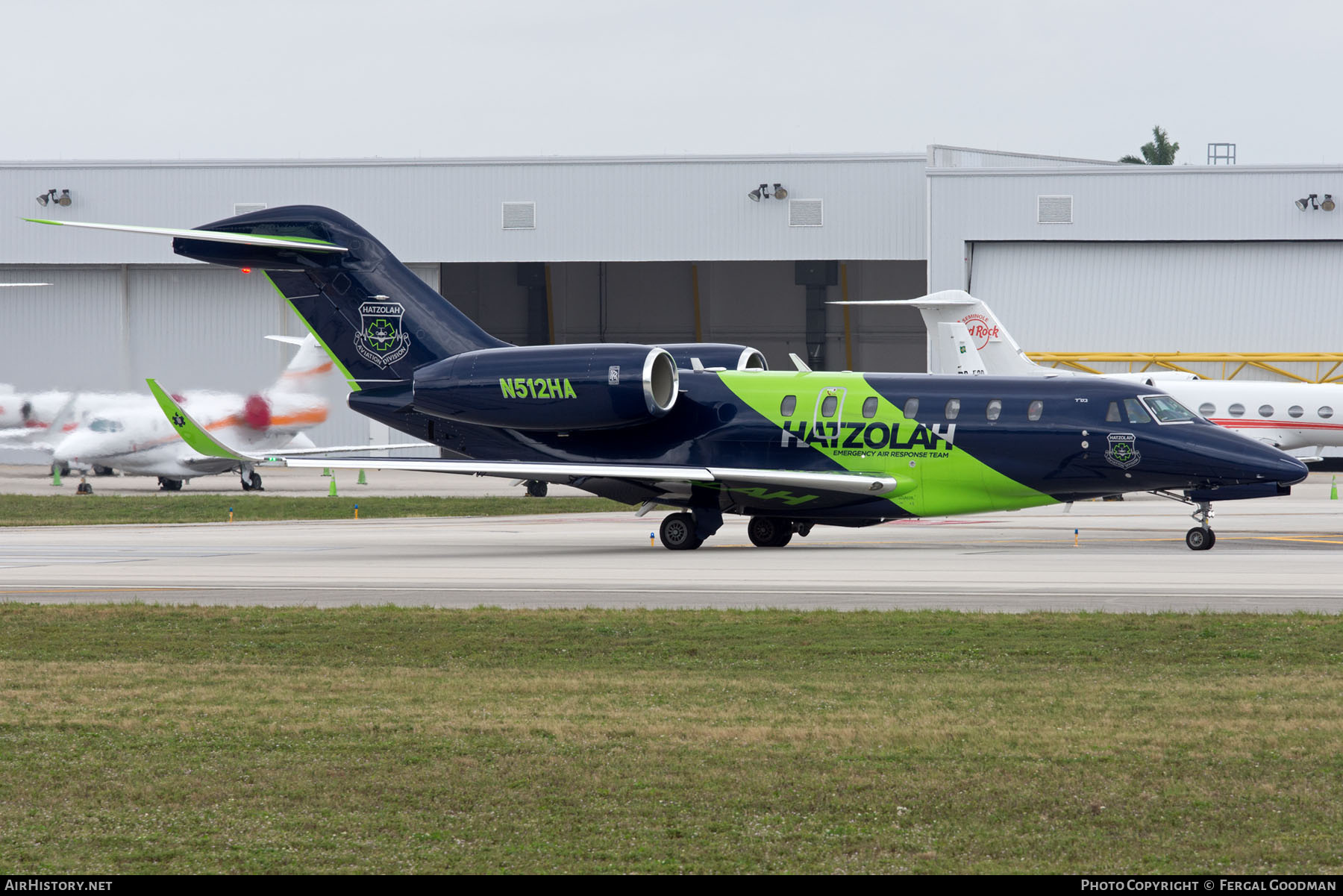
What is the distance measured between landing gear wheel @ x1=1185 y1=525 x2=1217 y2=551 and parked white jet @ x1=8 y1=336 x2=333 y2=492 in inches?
1117

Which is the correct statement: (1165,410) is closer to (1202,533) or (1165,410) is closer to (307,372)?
(1202,533)

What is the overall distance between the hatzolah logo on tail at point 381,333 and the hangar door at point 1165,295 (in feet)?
116

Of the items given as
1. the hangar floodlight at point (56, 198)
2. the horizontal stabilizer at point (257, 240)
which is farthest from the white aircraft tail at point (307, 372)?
the hangar floodlight at point (56, 198)

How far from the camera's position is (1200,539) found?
2378 cm

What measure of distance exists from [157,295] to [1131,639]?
55.3 m

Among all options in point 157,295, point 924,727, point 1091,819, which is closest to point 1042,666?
point 924,727

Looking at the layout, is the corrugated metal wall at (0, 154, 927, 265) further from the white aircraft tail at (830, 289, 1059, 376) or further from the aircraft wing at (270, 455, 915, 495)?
the aircraft wing at (270, 455, 915, 495)

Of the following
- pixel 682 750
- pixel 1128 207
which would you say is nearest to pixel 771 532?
pixel 682 750

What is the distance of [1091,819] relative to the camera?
24.2 ft

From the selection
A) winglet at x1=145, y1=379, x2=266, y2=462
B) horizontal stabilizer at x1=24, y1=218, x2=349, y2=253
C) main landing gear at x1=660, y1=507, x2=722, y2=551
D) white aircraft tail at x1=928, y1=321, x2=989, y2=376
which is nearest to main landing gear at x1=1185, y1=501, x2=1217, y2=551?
main landing gear at x1=660, y1=507, x2=722, y2=551

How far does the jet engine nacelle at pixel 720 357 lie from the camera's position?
1115 inches

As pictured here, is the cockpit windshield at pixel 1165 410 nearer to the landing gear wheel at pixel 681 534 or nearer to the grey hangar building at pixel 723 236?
the landing gear wheel at pixel 681 534

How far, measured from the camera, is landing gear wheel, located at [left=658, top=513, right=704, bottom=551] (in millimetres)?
25516

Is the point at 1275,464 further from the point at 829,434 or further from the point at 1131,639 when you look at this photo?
the point at 1131,639
